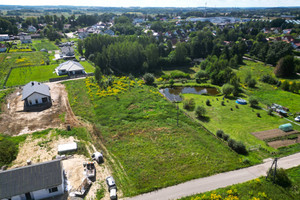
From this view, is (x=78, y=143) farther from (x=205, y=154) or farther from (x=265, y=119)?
(x=265, y=119)

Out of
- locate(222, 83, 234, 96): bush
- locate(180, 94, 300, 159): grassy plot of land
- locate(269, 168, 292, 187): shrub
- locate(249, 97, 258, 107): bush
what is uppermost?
locate(222, 83, 234, 96): bush

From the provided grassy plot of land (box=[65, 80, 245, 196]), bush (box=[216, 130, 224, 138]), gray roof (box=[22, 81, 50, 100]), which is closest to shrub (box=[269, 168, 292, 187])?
grassy plot of land (box=[65, 80, 245, 196])

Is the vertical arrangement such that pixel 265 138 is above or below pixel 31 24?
below

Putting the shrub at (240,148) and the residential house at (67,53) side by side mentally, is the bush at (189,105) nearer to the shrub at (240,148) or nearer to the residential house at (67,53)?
the shrub at (240,148)

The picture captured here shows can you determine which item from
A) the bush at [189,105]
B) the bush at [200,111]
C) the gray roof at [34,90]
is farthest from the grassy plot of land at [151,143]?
the gray roof at [34,90]

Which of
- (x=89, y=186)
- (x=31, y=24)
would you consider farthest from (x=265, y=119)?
(x=31, y=24)

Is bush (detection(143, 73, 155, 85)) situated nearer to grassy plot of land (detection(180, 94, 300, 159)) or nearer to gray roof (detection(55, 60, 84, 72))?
grassy plot of land (detection(180, 94, 300, 159))
